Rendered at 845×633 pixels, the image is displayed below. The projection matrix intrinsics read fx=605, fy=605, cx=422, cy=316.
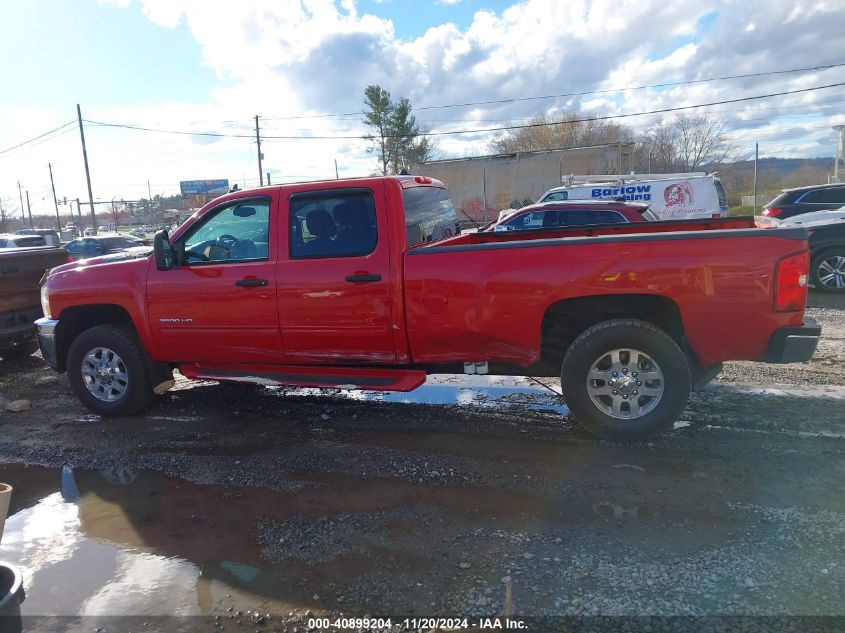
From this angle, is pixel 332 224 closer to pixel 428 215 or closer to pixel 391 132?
pixel 428 215

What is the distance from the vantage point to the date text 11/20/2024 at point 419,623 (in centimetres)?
255

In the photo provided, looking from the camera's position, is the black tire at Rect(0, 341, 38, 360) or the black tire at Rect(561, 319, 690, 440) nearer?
the black tire at Rect(561, 319, 690, 440)

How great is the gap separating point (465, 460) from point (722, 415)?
219 cm

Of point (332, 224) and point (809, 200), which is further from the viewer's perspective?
point (809, 200)

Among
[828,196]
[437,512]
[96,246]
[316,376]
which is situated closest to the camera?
[437,512]

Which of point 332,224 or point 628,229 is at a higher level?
point 332,224

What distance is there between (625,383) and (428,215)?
204cm

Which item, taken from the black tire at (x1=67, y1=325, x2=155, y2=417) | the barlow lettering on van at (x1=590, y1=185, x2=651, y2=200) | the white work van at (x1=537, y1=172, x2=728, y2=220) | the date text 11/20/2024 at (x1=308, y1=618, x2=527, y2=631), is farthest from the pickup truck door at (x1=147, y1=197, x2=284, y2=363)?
the barlow lettering on van at (x1=590, y1=185, x2=651, y2=200)

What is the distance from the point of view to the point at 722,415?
4.83 m

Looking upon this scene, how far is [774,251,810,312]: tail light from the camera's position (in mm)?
3801

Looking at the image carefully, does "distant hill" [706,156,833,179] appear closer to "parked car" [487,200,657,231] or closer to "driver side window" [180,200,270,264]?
"parked car" [487,200,657,231]

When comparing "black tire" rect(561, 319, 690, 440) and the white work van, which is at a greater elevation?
the white work van

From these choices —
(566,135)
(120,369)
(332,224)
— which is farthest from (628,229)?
(566,135)

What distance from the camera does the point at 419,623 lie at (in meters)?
2.60
